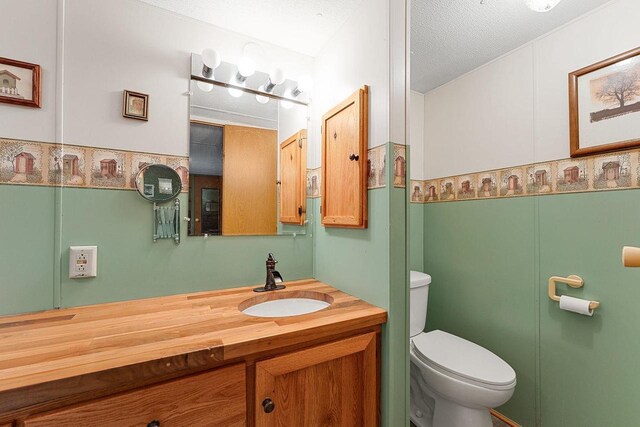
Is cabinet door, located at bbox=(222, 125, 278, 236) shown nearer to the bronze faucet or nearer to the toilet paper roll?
the bronze faucet

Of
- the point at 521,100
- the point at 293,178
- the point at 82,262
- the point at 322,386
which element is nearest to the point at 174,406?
the point at 322,386

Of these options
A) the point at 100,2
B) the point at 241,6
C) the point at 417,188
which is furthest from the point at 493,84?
the point at 100,2

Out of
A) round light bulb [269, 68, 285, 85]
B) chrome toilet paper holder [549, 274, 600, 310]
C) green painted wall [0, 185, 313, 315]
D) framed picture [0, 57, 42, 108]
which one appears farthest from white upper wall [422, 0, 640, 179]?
framed picture [0, 57, 42, 108]

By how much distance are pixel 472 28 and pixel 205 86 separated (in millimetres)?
1447

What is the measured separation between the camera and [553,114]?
4.90 feet

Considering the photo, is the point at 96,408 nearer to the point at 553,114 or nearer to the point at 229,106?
the point at 229,106

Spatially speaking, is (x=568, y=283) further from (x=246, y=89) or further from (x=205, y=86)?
(x=205, y=86)

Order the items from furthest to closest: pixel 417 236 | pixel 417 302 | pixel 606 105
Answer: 1. pixel 417 236
2. pixel 417 302
3. pixel 606 105

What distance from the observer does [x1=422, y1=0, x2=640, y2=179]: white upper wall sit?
132 cm

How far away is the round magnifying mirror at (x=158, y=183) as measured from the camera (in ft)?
4.06

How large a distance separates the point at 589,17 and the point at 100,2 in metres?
2.28

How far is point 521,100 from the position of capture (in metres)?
1.64

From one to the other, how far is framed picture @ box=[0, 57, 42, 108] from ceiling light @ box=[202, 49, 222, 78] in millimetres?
619

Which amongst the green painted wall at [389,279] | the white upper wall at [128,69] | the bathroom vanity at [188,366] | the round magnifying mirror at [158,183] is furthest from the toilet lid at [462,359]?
the white upper wall at [128,69]
